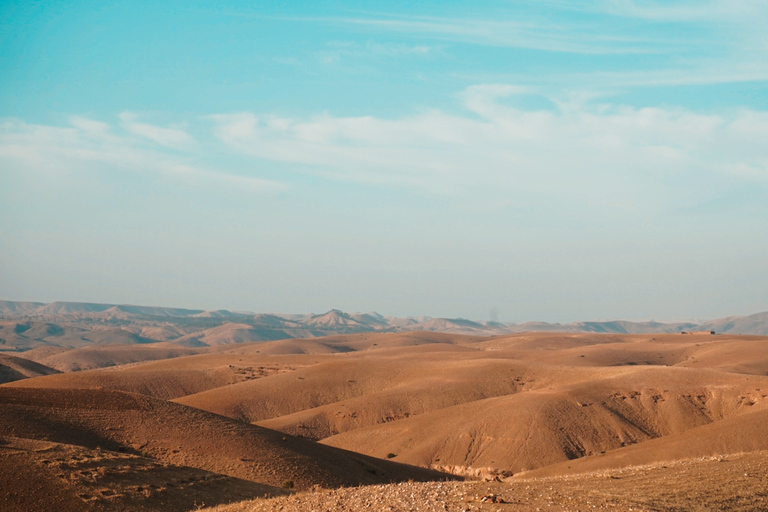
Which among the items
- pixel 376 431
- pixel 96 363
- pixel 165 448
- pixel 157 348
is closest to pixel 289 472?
pixel 165 448

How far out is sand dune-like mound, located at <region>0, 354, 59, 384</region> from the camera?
92.7 metres

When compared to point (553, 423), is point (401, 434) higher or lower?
lower

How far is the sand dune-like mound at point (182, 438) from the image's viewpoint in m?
33.1

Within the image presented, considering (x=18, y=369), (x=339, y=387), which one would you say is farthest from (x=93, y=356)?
(x=339, y=387)

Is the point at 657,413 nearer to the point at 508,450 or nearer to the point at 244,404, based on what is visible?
the point at 508,450

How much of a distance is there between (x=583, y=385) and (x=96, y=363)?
123238mm

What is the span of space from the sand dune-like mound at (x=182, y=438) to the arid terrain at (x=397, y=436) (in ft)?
0.47

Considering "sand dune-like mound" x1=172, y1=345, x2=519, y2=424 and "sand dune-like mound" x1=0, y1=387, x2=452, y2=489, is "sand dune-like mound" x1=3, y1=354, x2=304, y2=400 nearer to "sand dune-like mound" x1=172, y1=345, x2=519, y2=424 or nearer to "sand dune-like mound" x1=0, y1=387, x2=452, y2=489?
"sand dune-like mound" x1=172, y1=345, x2=519, y2=424

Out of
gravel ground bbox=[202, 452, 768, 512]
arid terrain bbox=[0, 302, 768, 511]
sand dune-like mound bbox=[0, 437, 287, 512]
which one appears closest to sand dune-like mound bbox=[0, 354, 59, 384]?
arid terrain bbox=[0, 302, 768, 511]

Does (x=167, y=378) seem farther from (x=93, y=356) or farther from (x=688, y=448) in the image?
(x=93, y=356)

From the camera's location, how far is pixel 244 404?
7394 cm

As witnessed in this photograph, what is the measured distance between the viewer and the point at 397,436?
5912 centimetres

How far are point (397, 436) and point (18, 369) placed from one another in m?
73.2

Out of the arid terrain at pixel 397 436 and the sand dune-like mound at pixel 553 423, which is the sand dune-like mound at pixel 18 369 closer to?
the arid terrain at pixel 397 436
